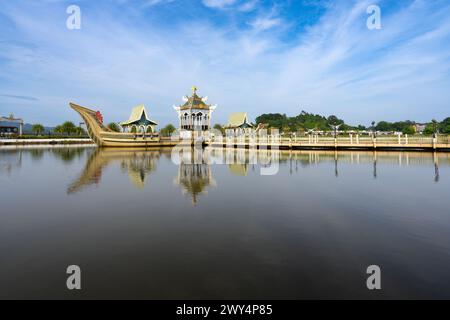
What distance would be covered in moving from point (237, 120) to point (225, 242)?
62.1 m

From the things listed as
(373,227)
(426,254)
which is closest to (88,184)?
(373,227)

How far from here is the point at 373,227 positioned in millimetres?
7637

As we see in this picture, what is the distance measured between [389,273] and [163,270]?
13.6 feet

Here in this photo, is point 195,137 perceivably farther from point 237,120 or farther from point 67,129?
point 67,129

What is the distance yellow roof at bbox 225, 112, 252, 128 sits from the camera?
66.2m

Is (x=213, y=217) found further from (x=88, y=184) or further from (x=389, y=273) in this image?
(x=88, y=184)

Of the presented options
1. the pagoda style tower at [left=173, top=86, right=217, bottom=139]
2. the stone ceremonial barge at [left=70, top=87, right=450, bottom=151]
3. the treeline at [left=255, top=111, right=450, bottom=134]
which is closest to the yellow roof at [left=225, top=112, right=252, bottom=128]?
the stone ceremonial barge at [left=70, top=87, right=450, bottom=151]

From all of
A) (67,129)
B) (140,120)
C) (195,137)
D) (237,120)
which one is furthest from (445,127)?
(67,129)

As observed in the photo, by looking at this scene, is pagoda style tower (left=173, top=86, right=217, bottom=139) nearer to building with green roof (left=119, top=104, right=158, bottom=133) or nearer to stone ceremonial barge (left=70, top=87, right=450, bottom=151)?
stone ceremonial barge (left=70, top=87, right=450, bottom=151)

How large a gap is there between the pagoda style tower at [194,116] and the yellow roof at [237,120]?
11.1m

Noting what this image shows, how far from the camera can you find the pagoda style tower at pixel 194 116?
180 feet

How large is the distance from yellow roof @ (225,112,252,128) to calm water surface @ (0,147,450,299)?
178ft

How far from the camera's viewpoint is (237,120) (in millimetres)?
67500

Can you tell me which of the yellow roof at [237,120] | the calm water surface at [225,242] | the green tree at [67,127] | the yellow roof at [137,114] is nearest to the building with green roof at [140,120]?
the yellow roof at [137,114]
